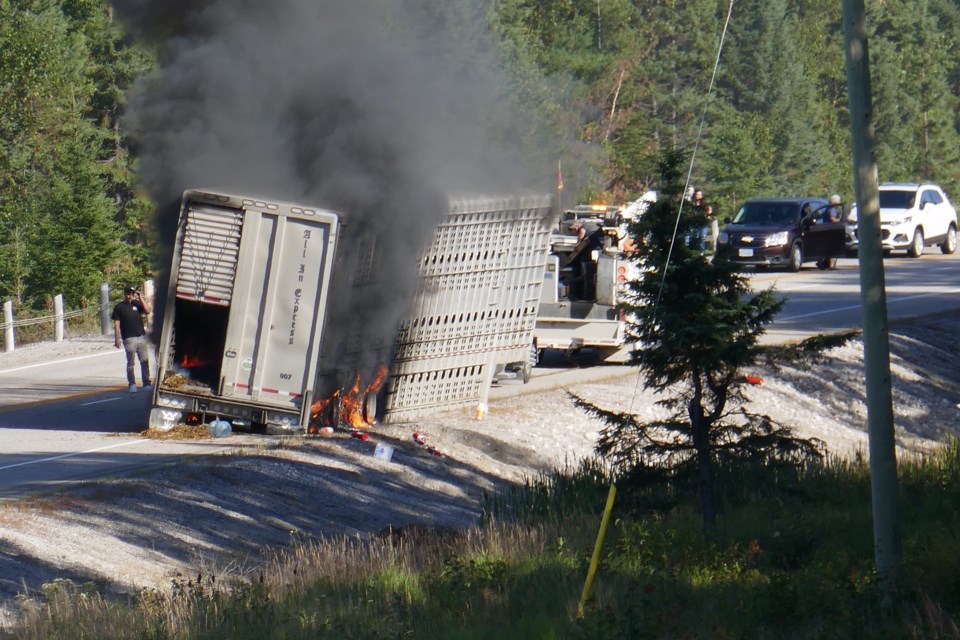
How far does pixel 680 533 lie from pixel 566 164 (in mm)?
8918

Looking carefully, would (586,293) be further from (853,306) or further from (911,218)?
(911,218)

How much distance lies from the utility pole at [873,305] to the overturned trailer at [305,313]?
7.02m

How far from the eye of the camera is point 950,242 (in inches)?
1473

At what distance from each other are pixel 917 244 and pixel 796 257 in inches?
241

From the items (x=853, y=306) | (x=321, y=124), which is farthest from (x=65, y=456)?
(x=853, y=306)

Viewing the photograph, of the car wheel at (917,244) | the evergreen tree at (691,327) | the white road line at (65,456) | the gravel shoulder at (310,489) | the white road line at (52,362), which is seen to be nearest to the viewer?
the evergreen tree at (691,327)

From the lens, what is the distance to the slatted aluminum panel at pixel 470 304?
14398mm

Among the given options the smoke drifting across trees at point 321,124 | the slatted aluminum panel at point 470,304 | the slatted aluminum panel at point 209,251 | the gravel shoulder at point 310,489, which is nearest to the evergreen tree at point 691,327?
the gravel shoulder at point 310,489

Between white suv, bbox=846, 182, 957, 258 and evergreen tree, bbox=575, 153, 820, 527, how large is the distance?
2591cm

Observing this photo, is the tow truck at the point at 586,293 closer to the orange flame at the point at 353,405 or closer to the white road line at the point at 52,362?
the orange flame at the point at 353,405

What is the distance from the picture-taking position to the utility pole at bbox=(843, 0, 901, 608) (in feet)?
24.1

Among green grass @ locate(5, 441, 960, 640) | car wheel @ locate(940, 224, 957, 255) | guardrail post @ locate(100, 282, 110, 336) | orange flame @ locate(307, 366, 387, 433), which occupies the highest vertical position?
car wheel @ locate(940, 224, 957, 255)

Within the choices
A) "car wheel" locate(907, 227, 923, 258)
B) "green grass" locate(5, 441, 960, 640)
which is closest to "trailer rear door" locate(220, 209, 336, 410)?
"green grass" locate(5, 441, 960, 640)

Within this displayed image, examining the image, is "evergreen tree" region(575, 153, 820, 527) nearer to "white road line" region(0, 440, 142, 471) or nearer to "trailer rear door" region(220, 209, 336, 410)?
"trailer rear door" region(220, 209, 336, 410)
